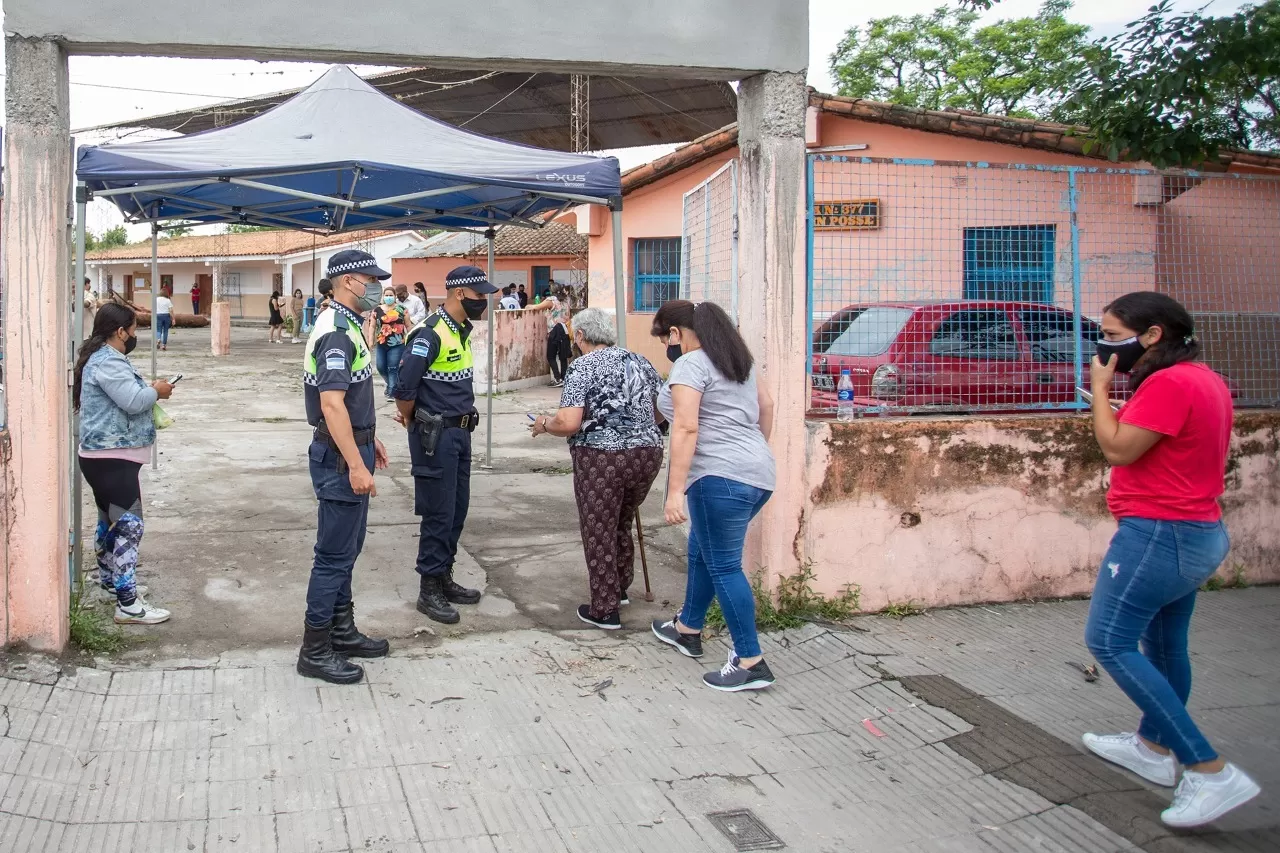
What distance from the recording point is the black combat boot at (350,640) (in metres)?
4.94

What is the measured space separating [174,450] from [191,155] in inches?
193

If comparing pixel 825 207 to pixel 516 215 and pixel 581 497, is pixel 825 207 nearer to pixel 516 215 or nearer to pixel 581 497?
pixel 581 497

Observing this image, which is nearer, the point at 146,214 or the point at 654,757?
the point at 654,757

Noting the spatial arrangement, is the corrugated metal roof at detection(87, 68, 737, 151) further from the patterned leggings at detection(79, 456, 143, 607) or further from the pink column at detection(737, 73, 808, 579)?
the patterned leggings at detection(79, 456, 143, 607)

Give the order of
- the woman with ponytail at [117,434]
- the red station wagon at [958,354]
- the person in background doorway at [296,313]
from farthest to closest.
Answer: the person in background doorway at [296,313] → the red station wagon at [958,354] → the woman with ponytail at [117,434]

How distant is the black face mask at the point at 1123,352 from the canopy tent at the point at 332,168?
114 inches

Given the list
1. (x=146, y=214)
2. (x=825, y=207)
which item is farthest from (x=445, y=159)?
(x=146, y=214)

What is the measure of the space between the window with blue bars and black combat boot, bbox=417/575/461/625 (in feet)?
38.6

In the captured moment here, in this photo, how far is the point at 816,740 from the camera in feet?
14.5

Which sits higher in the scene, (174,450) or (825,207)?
(825,207)

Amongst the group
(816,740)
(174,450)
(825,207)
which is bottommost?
(816,740)

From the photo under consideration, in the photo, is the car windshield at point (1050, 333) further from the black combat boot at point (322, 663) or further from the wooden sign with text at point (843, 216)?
the black combat boot at point (322, 663)

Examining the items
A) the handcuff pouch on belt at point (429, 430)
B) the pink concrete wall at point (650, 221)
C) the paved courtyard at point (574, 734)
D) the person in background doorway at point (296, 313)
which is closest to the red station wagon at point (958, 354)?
the paved courtyard at point (574, 734)

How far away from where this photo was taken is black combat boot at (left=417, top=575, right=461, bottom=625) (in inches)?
218
